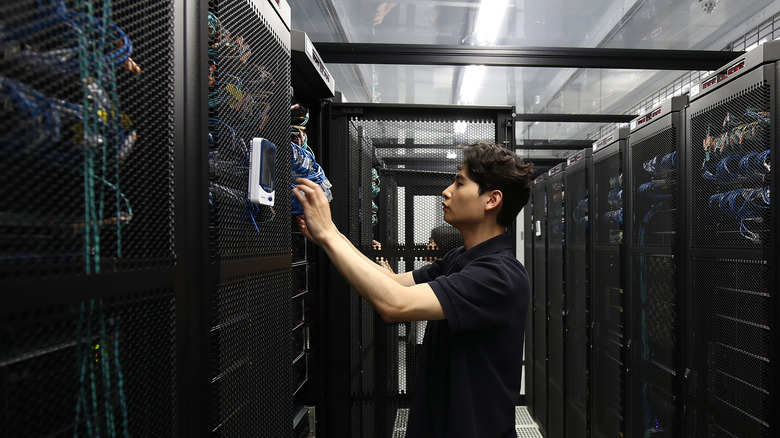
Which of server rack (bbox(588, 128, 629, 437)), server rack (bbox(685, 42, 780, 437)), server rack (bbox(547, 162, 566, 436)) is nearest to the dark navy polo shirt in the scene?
server rack (bbox(685, 42, 780, 437))

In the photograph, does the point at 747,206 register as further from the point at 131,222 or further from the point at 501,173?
the point at 131,222

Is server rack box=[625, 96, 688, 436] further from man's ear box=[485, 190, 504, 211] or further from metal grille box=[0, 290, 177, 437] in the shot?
metal grille box=[0, 290, 177, 437]

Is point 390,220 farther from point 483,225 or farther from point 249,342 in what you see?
point 249,342

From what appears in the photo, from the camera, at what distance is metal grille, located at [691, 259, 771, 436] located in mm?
1424

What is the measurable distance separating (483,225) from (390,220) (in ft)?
1.52

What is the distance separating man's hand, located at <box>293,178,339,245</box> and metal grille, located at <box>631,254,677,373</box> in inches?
62.9

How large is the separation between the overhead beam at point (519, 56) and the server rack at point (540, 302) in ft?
6.53

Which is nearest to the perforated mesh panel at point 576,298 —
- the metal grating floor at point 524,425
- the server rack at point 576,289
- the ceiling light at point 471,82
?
the server rack at point 576,289

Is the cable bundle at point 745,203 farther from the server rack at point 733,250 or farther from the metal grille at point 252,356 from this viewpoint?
the metal grille at point 252,356

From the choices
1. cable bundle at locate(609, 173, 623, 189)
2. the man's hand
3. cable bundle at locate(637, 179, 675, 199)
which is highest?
cable bundle at locate(609, 173, 623, 189)

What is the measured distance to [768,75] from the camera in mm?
1344

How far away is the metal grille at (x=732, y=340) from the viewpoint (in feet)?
4.67

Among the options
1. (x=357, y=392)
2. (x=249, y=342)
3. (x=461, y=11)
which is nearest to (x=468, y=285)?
(x=249, y=342)

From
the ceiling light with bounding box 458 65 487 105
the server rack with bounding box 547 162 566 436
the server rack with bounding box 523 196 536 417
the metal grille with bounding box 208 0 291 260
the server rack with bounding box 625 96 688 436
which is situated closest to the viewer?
the metal grille with bounding box 208 0 291 260
